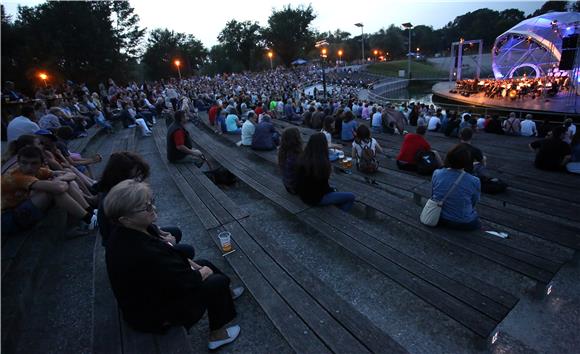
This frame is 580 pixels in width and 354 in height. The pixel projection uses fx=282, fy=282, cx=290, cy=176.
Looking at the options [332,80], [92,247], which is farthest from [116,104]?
[332,80]

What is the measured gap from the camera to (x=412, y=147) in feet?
19.5

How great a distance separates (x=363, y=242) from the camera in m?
3.44

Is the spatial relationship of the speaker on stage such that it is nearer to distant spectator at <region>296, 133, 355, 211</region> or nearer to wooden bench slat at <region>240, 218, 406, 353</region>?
distant spectator at <region>296, 133, 355, 211</region>

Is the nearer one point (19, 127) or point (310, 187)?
point (310, 187)

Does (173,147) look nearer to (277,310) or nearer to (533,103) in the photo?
(277,310)

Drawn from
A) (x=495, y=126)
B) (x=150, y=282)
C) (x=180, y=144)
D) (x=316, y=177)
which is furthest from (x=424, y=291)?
(x=495, y=126)

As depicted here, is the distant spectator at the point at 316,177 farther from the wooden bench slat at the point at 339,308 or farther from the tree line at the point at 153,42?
the tree line at the point at 153,42

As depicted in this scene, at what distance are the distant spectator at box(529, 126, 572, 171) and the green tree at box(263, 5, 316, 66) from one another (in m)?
63.7

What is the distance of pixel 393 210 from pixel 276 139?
4.88m

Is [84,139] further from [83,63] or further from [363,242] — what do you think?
[83,63]

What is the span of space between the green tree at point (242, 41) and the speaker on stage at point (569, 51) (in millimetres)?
56080

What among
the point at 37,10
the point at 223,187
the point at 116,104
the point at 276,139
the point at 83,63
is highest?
the point at 37,10

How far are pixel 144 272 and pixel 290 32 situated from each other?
68511 millimetres

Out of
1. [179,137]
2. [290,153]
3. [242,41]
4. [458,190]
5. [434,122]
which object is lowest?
[434,122]
